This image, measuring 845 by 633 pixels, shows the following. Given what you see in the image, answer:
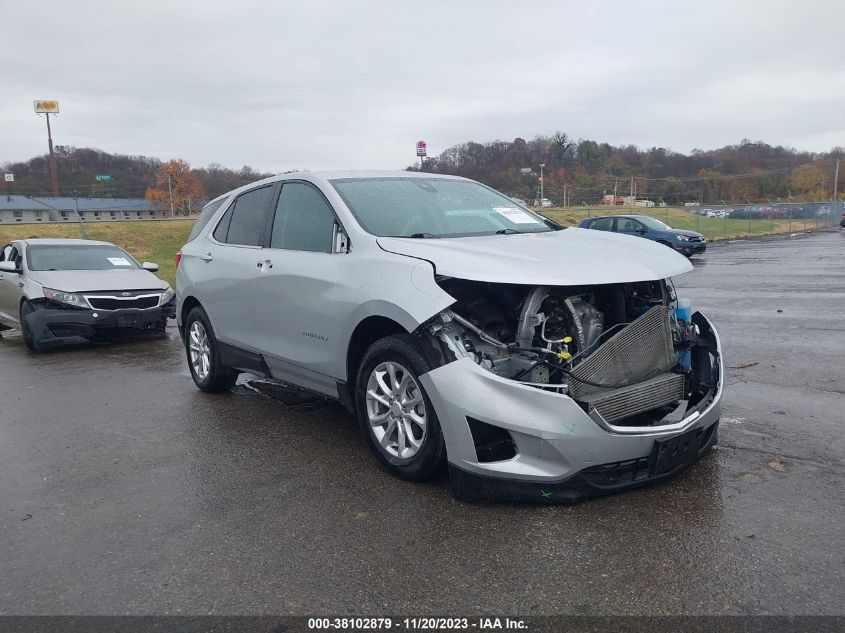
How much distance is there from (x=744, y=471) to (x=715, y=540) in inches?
37.5

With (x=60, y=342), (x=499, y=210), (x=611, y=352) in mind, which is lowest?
(x=60, y=342)

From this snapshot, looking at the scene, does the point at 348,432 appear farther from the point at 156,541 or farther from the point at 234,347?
the point at 156,541

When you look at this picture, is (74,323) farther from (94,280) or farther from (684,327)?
(684,327)

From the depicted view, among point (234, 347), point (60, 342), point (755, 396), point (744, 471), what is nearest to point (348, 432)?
point (234, 347)

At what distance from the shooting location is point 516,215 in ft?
17.1

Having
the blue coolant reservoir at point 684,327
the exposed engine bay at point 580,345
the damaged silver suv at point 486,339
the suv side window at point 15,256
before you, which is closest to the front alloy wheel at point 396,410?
the damaged silver suv at point 486,339

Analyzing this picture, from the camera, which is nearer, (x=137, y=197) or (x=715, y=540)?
(x=715, y=540)

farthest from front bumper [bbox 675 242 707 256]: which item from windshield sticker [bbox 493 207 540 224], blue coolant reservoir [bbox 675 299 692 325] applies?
blue coolant reservoir [bbox 675 299 692 325]

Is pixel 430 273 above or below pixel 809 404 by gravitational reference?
above

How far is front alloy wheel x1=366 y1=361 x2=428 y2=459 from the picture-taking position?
3.84 metres

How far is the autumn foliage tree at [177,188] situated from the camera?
242 ft

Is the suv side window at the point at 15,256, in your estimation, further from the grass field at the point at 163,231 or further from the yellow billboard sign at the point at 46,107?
the yellow billboard sign at the point at 46,107

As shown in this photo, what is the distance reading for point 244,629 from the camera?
2631 millimetres

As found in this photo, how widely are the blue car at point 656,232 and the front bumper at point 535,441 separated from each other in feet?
Answer: 67.3
